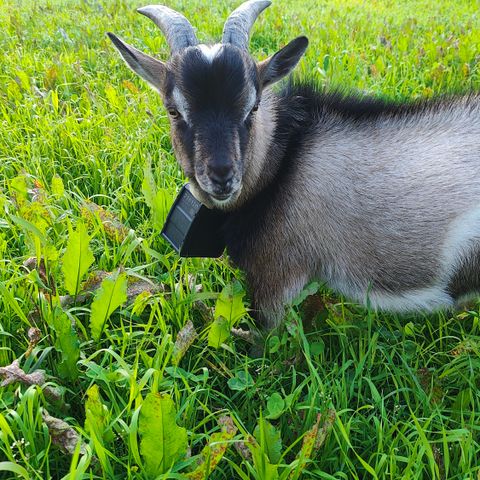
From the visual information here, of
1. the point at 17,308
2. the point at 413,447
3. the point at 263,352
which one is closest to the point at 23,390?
the point at 17,308

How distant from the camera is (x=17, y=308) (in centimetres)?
236

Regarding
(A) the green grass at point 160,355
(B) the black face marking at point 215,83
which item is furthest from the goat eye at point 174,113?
(A) the green grass at point 160,355

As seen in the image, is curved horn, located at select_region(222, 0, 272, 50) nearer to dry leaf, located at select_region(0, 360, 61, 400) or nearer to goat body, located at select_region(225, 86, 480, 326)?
goat body, located at select_region(225, 86, 480, 326)

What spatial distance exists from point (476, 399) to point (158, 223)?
5.81ft

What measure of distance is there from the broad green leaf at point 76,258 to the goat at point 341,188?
1.85 ft

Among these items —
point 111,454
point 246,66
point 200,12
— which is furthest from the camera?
point 200,12

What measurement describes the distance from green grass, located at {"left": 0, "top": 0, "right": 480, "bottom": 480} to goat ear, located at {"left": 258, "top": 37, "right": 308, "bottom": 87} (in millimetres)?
352

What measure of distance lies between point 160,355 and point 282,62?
155 centimetres

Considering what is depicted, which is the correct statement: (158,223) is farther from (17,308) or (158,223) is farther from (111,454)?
(111,454)

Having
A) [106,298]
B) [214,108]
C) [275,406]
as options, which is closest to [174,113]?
[214,108]

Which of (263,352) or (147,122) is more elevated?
(147,122)

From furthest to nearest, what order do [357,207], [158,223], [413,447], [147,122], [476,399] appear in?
[147,122], [158,223], [357,207], [476,399], [413,447]

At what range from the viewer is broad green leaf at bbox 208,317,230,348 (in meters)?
2.34

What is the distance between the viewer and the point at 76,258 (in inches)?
95.4
